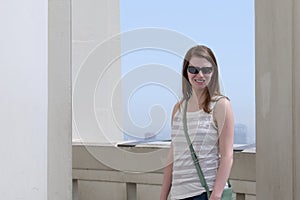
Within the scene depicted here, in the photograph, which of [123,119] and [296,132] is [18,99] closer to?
[123,119]

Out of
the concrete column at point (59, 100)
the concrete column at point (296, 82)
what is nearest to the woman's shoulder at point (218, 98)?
the concrete column at point (296, 82)

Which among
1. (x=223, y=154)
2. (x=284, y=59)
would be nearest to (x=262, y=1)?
(x=284, y=59)

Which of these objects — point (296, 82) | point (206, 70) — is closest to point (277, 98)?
point (296, 82)

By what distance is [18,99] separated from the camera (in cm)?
83

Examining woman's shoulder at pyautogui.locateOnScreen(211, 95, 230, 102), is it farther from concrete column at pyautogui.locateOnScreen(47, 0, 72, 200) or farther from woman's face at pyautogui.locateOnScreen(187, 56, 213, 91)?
concrete column at pyautogui.locateOnScreen(47, 0, 72, 200)

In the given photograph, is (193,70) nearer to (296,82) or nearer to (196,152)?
(196,152)

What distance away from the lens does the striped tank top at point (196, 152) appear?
1.48m

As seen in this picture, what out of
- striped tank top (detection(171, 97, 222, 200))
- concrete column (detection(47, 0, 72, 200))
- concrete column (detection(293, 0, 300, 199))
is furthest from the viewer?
concrete column (detection(293, 0, 300, 199))

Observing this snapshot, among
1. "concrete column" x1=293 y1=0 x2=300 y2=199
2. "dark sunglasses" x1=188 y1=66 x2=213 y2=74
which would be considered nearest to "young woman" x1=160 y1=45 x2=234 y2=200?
Answer: "dark sunglasses" x1=188 y1=66 x2=213 y2=74

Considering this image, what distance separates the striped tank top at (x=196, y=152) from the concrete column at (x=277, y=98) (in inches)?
19.9

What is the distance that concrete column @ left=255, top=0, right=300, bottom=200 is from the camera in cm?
189

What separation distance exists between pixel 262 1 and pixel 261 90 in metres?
0.34

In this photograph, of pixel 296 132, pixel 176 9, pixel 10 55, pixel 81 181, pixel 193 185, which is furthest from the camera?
pixel 296 132

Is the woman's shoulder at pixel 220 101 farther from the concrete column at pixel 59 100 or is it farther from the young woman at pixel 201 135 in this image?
the concrete column at pixel 59 100
